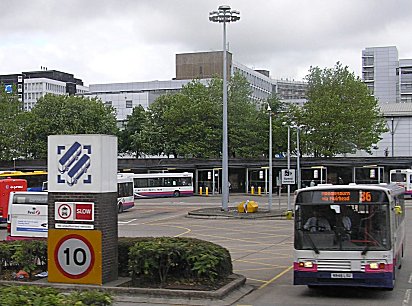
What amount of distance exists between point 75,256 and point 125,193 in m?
35.4

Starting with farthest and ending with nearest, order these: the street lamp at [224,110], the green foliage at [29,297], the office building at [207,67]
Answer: the office building at [207,67], the street lamp at [224,110], the green foliage at [29,297]

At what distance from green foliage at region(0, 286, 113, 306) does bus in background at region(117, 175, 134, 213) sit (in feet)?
134

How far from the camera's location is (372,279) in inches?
572

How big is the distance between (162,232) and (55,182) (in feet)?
58.8

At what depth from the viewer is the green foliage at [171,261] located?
1493 centimetres

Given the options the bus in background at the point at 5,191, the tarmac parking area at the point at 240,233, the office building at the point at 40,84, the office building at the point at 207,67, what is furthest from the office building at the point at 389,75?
the bus in background at the point at 5,191

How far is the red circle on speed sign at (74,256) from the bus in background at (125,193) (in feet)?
112

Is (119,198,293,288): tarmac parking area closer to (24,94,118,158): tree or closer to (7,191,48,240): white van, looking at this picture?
(7,191,48,240): white van

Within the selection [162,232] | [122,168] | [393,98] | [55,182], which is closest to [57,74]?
[393,98]

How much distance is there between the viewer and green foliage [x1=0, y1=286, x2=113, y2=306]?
8266 mm

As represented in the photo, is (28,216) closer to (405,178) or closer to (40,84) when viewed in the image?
(405,178)

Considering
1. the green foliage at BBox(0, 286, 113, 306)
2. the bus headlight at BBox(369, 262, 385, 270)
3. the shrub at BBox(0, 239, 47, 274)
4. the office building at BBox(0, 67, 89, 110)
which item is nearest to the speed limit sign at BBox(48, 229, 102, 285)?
the shrub at BBox(0, 239, 47, 274)

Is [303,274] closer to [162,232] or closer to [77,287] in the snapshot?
[77,287]

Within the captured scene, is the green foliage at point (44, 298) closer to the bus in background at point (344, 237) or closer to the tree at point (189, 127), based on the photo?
the bus in background at point (344, 237)
